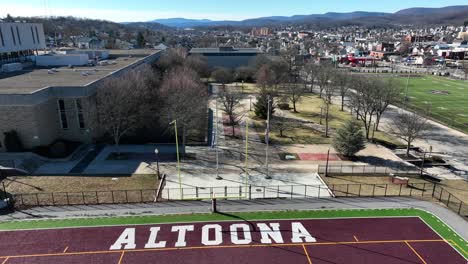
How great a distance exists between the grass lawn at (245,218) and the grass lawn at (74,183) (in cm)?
538

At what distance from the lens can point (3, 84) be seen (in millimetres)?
47312

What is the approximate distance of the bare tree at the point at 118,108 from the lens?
4006cm

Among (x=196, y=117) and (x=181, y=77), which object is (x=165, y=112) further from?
(x=181, y=77)

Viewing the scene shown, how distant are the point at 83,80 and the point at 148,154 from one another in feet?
57.4

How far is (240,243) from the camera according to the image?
78.3 ft

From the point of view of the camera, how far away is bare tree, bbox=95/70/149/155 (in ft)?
131

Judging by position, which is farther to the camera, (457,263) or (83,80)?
(83,80)

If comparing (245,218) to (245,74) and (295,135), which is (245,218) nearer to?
(295,135)

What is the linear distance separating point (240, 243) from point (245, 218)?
3406 mm

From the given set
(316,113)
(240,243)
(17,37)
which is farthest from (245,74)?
(240,243)

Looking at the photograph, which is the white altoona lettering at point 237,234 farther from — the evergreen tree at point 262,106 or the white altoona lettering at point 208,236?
the evergreen tree at point 262,106

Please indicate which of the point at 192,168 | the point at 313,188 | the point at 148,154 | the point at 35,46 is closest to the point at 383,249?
the point at 313,188

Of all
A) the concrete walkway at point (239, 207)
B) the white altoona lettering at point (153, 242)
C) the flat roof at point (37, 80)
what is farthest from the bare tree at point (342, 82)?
the white altoona lettering at point (153, 242)

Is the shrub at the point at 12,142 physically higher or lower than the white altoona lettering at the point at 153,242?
higher
